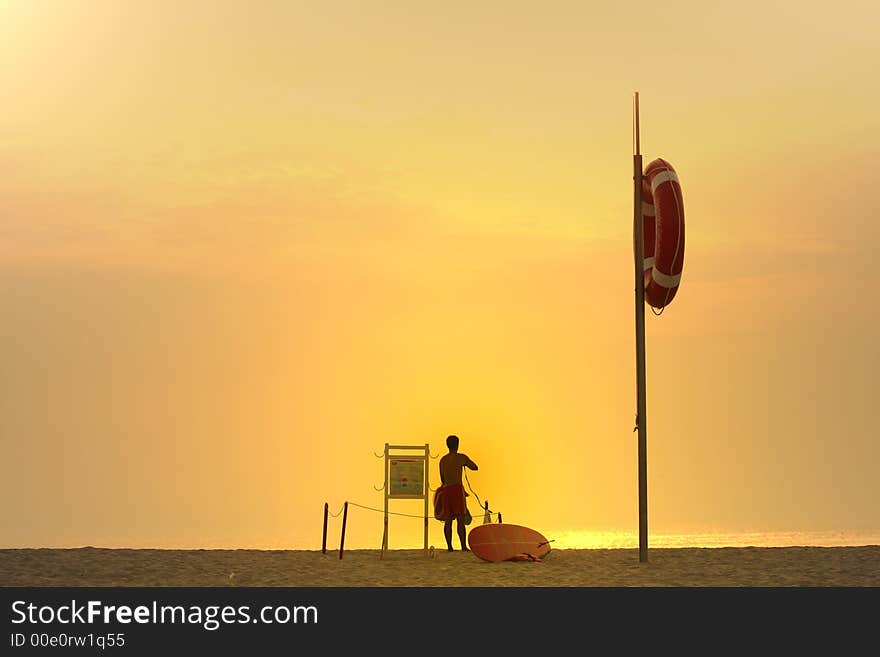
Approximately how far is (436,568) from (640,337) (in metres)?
4.03

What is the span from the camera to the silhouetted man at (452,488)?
19.5 metres

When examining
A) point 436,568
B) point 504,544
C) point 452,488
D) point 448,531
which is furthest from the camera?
point 448,531

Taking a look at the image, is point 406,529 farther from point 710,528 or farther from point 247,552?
point 247,552

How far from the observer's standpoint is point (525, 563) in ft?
58.0

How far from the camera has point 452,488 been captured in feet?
64.1

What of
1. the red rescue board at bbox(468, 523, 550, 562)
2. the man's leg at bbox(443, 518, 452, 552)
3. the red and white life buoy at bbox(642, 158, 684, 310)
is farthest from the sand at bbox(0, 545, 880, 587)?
the red and white life buoy at bbox(642, 158, 684, 310)

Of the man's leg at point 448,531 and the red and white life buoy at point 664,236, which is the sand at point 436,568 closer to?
the man's leg at point 448,531

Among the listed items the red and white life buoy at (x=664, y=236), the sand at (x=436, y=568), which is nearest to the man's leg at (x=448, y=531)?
the sand at (x=436, y=568)

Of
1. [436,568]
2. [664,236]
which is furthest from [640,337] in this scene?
[436,568]

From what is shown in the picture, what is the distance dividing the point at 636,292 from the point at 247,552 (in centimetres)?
629

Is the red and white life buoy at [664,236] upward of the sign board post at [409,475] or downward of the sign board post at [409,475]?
upward

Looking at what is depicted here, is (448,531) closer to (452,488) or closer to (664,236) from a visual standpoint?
(452,488)

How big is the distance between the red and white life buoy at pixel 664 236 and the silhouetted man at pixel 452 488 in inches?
136
